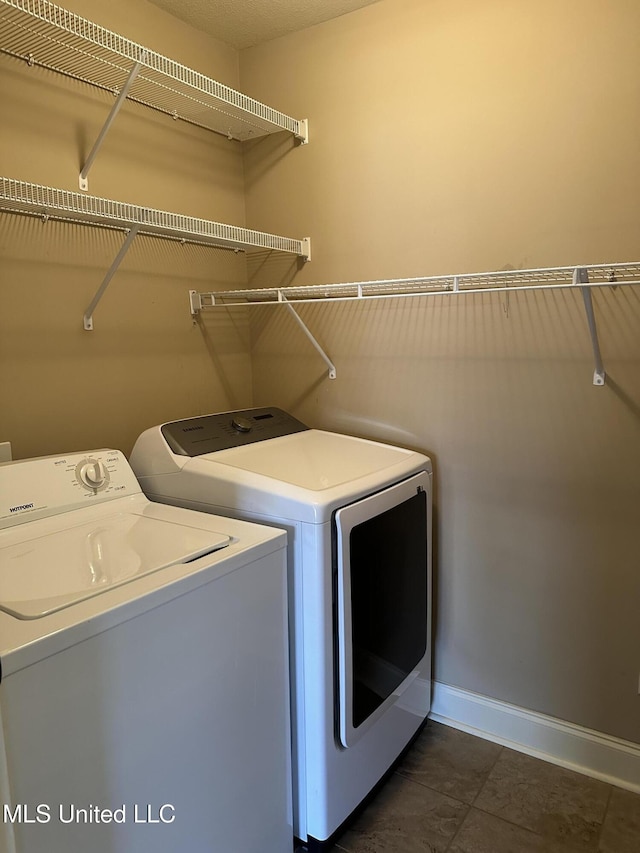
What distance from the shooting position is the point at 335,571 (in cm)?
147

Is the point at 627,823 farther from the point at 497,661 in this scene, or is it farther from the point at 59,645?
the point at 59,645

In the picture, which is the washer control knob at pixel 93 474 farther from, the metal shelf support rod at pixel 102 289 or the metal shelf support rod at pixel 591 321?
the metal shelf support rod at pixel 591 321

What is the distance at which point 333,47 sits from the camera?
2072 millimetres

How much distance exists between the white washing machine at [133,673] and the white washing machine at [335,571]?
75mm

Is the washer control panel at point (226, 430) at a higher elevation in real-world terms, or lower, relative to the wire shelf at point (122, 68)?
lower

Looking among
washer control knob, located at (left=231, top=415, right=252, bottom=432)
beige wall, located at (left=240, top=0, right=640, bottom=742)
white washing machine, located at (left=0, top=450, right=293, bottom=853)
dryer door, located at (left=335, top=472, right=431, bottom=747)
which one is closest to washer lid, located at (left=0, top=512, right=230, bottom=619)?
white washing machine, located at (left=0, top=450, right=293, bottom=853)

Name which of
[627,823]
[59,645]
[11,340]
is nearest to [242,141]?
[11,340]

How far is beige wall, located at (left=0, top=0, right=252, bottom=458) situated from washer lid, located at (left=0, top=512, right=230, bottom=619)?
0.45 meters

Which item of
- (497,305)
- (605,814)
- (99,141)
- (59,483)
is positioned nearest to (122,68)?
(99,141)

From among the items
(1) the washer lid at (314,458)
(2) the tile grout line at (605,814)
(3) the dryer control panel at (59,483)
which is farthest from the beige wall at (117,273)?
(2) the tile grout line at (605,814)

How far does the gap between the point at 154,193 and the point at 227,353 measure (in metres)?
0.65

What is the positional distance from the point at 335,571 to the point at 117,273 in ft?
3.93

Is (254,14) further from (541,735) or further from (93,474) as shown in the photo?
(541,735)

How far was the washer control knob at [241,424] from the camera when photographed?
1.94 meters
